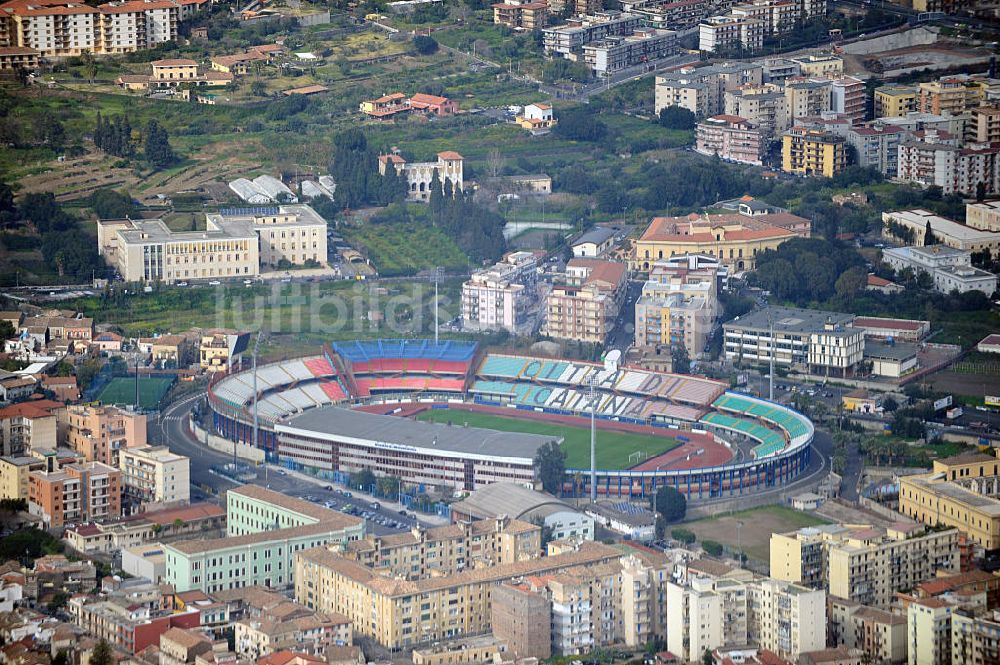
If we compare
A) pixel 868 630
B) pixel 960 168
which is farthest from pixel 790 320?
pixel 868 630

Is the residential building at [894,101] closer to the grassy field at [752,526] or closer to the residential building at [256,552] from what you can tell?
the grassy field at [752,526]

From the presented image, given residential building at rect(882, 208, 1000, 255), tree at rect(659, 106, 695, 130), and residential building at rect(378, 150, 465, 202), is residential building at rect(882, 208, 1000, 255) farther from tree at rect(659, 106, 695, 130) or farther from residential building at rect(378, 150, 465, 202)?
residential building at rect(378, 150, 465, 202)

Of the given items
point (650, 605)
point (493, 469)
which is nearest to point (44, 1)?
point (493, 469)

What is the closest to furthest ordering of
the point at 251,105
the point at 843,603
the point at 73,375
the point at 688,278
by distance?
1. the point at 843,603
2. the point at 73,375
3. the point at 688,278
4. the point at 251,105

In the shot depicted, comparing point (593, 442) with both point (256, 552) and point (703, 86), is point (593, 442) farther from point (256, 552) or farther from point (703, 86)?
point (703, 86)

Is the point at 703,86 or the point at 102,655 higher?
the point at 703,86

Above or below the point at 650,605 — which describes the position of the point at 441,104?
above

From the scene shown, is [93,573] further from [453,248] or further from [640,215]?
[640,215]
